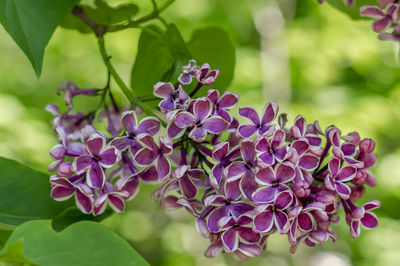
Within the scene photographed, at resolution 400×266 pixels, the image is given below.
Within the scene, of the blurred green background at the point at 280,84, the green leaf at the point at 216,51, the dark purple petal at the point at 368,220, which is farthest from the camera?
the blurred green background at the point at 280,84

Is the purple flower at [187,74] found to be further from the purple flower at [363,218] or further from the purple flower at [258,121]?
the purple flower at [363,218]

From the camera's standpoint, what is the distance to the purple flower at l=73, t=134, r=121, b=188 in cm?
42

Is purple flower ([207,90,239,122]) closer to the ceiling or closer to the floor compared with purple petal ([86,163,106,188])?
closer to the ceiling

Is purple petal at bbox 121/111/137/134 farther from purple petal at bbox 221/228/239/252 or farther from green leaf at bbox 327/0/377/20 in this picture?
green leaf at bbox 327/0/377/20

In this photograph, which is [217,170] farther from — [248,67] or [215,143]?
[248,67]

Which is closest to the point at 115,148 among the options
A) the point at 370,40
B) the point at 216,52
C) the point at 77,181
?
the point at 77,181

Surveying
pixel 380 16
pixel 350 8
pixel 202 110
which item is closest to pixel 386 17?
pixel 380 16

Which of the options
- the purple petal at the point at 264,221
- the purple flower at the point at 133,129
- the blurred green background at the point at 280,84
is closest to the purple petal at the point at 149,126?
the purple flower at the point at 133,129

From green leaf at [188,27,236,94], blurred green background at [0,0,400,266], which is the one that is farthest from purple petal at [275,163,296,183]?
blurred green background at [0,0,400,266]

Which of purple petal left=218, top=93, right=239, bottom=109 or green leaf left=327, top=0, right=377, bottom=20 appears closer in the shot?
purple petal left=218, top=93, right=239, bottom=109

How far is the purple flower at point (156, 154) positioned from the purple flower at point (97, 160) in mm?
18

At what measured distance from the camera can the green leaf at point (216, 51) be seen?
604 millimetres

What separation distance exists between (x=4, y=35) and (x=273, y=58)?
3.63ft

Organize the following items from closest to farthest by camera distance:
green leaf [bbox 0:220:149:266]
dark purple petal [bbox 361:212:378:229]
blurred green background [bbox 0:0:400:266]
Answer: green leaf [bbox 0:220:149:266]
dark purple petal [bbox 361:212:378:229]
blurred green background [bbox 0:0:400:266]
